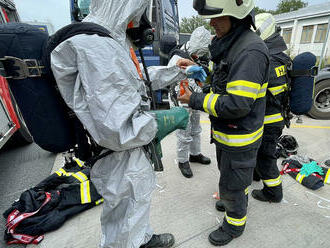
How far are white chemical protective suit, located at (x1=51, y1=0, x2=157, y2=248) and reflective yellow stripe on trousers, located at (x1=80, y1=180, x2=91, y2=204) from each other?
1.12 m

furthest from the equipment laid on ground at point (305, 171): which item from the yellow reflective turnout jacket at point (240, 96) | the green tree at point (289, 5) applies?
the green tree at point (289, 5)

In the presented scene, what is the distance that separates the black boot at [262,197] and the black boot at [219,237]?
0.71 metres

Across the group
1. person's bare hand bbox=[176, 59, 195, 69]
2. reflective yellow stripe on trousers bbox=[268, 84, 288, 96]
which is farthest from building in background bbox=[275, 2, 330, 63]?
person's bare hand bbox=[176, 59, 195, 69]

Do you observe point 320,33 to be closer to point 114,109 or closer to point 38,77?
point 114,109

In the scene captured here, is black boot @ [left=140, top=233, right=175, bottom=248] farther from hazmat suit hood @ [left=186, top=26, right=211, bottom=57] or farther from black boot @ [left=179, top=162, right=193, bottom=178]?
hazmat suit hood @ [left=186, top=26, right=211, bottom=57]

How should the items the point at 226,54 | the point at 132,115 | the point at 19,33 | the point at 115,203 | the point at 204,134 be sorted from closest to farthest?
the point at 19,33 < the point at 132,115 < the point at 115,203 < the point at 226,54 < the point at 204,134

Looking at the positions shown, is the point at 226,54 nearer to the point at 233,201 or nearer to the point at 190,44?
the point at 233,201

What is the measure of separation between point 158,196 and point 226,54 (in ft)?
6.25

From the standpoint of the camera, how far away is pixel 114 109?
0.96 m

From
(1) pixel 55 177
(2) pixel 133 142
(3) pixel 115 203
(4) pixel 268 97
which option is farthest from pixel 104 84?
(1) pixel 55 177

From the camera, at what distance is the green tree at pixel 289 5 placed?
109ft

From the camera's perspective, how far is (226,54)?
1.43 m

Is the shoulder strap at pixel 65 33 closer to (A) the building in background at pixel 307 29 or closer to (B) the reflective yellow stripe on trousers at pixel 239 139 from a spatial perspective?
(B) the reflective yellow stripe on trousers at pixel 239 139

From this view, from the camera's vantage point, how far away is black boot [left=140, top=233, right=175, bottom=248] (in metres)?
1.74
